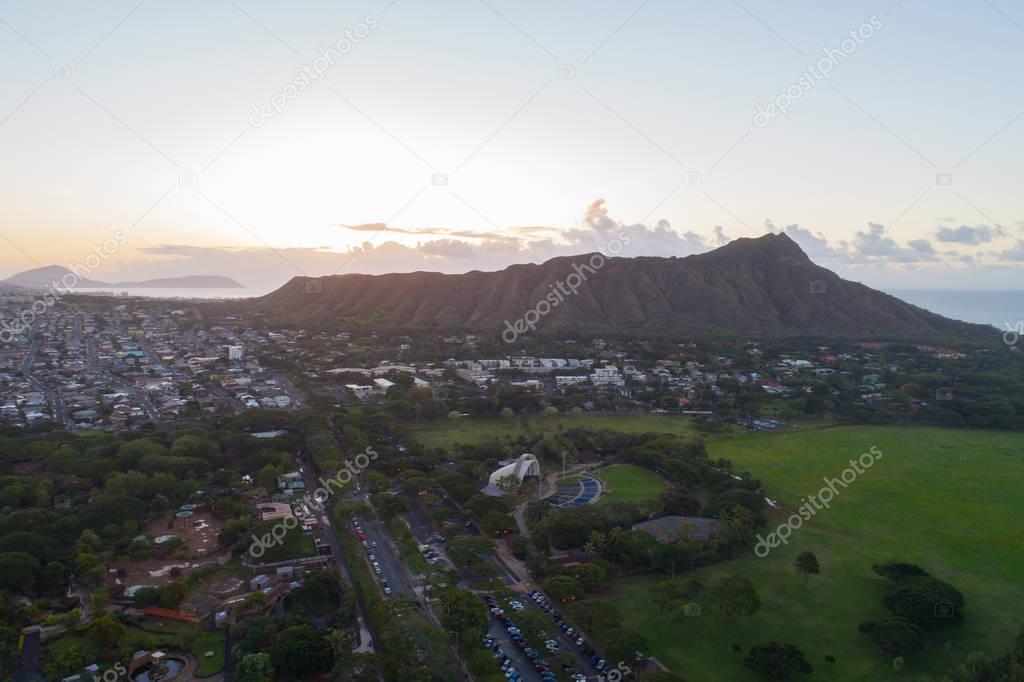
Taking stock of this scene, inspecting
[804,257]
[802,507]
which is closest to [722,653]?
[802,507]

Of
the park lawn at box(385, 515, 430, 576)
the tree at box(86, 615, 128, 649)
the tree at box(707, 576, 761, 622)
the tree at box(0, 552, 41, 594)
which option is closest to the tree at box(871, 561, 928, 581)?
the tree at box(707, 576, 761, 622)

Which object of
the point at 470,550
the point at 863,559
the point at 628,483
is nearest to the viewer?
the point at 470,550

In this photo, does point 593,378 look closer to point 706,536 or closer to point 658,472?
point 658,472

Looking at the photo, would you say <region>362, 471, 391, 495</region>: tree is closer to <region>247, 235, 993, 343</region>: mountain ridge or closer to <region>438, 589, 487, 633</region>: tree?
<region>438, 589, 487, 633</region>: tree

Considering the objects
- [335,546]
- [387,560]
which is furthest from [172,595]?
[387,560]

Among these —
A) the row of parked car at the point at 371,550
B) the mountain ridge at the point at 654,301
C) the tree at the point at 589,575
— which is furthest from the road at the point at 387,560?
the mountain ridge at the point at 654,301

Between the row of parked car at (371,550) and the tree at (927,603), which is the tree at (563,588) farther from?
the tree at (927,603)

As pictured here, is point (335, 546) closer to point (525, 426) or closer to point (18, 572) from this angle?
point (18, 572)
